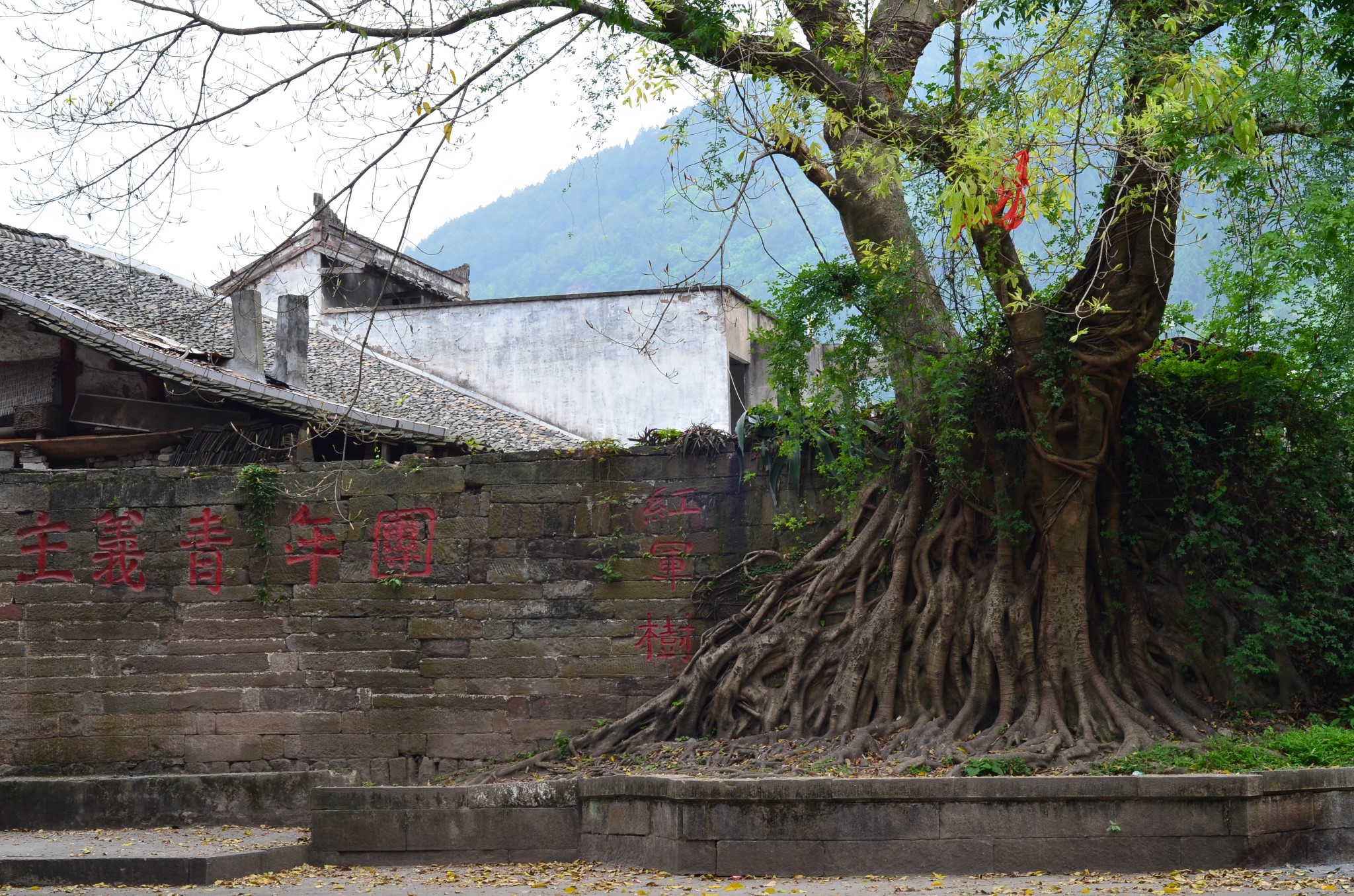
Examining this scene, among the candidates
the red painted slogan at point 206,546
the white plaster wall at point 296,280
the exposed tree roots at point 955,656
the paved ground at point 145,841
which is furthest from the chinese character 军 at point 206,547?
the white plaster wall at point 296,280

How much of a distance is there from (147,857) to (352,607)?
8.60 ft

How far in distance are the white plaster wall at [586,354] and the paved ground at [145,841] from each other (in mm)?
9488

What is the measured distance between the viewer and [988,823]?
6.17 meters

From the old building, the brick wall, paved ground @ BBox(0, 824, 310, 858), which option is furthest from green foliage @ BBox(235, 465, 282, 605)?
the old building

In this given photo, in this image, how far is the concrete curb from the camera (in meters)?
6.80

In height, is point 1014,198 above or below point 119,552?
above

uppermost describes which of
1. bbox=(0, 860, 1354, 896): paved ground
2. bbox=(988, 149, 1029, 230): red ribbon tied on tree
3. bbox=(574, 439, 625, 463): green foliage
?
bbox=(988, 149, 1029, 230): red ribbon tied on tree

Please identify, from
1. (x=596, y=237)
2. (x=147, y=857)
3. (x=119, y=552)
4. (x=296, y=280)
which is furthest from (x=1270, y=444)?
(x=596, y=237)

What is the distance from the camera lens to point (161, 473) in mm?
9664

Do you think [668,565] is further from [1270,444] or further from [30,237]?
[30,237]

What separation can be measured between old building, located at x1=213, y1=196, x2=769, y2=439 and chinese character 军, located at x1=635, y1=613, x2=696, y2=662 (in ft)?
28.4

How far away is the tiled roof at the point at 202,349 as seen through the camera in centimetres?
1064

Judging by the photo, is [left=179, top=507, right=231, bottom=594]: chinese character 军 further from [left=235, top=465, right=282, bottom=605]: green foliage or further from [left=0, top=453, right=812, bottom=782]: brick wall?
[left=235, top=465, right=282, bottom=605]: green foliage

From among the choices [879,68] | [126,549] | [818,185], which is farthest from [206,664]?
[879,68]
